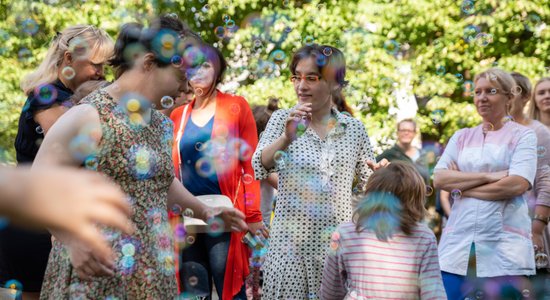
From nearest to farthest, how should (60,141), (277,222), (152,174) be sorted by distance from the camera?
1. (60,141)
2. (152,174)
3. (277,222)

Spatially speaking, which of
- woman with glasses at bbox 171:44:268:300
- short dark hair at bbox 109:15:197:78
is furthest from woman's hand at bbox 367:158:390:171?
short dark hair at bbox 109:15:197:78

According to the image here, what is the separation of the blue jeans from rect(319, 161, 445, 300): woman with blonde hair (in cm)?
99

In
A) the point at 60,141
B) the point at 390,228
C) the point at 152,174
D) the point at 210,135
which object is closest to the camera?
the point at 60,141

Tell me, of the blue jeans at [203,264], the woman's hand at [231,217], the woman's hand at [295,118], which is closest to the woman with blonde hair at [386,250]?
the woman's hand at [295,118]

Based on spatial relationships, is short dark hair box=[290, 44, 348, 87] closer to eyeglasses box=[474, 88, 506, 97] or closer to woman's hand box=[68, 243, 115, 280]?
eyeglasses box=[474, 88, 506, 97]

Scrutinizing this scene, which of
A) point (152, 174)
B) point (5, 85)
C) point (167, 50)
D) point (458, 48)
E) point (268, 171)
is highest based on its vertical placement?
point (167, 50)

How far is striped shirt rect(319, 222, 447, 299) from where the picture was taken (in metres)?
3.65

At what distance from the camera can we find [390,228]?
3.73m

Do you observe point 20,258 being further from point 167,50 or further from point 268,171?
point 167,50

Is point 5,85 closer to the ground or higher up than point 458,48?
closer to the ground

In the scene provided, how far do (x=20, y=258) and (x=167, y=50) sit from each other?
1.46 m

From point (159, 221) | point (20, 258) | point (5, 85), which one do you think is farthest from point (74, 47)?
point (5, 85)

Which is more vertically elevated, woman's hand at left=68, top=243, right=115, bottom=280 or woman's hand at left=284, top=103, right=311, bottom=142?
woman's hand at left=284, top=103, right=311, bottom=142

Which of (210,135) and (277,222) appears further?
(210,135)
